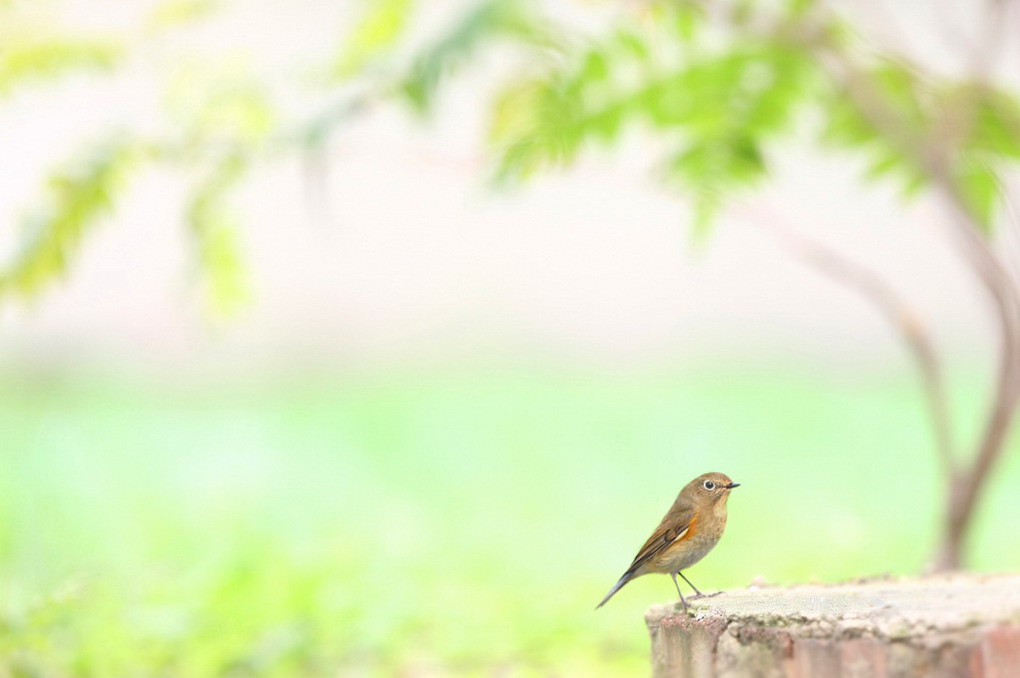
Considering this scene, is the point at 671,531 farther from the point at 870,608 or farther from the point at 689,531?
the point at 870,608

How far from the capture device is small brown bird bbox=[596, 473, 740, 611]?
1.07 meters

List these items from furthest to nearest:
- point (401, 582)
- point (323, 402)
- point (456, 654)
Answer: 1. point (323, 402)
2. point (401, 582)
3. point (456, 654)

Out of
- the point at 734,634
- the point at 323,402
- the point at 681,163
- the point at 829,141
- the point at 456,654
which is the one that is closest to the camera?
the point at 734,634

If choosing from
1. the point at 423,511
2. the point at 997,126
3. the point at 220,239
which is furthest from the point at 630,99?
the point at 423,511

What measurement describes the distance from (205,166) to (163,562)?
5.28 feet

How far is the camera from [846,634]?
3.06 feet

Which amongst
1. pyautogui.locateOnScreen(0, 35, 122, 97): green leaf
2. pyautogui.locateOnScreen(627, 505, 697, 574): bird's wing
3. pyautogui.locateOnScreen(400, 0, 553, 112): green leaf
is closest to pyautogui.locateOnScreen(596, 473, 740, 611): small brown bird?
pyautogui.locateOnScreen(627, 505, 697, 574): bird's wing

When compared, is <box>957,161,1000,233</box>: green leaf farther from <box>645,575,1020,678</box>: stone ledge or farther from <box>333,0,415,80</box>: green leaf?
<box>645,575,1020,678</box>: stone ledge

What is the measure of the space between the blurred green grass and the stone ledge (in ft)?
4.64

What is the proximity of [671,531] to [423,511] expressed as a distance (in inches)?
127

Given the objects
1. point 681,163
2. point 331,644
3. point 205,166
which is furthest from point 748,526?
point 205,166

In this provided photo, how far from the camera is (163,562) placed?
3.36m

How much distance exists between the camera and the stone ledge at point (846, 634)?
87 cm

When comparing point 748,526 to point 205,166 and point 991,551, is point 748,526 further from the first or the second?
point 205,166
